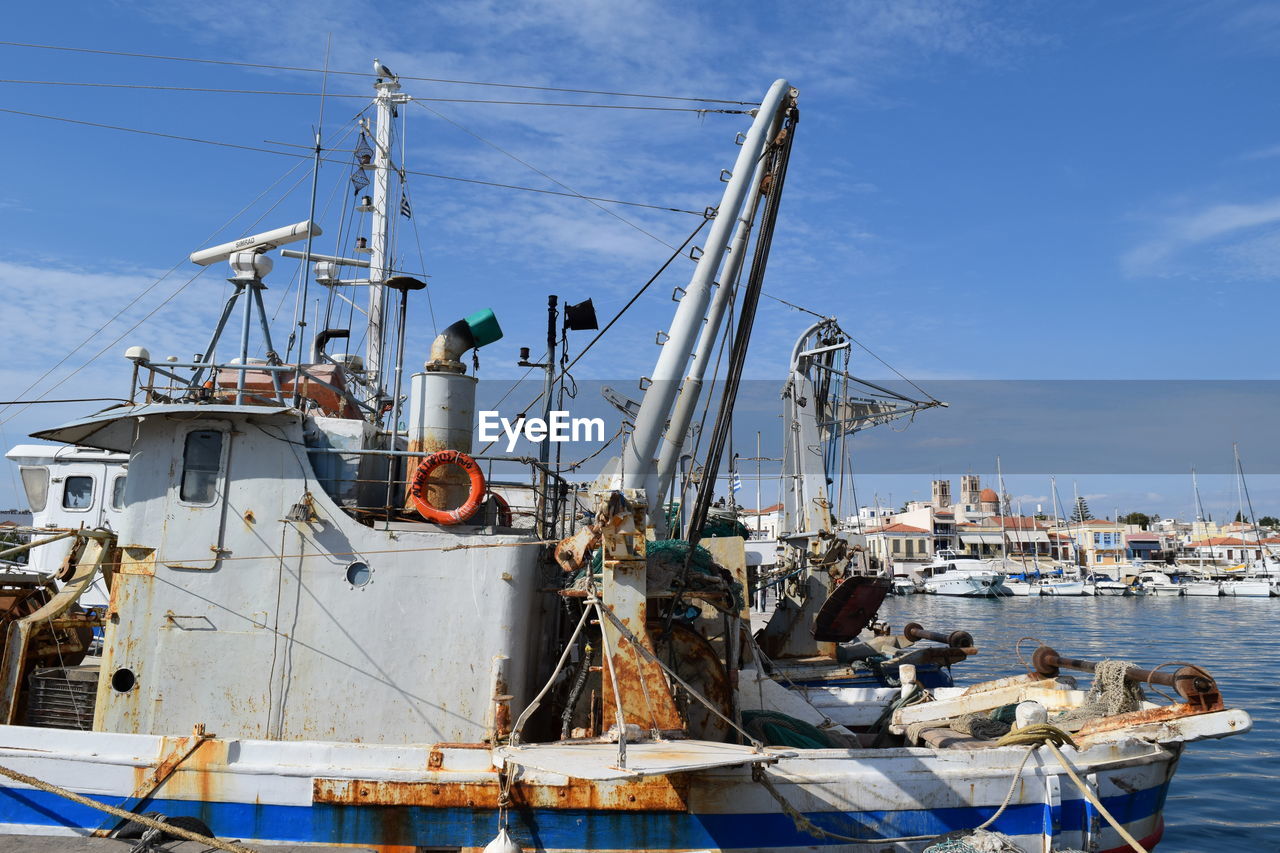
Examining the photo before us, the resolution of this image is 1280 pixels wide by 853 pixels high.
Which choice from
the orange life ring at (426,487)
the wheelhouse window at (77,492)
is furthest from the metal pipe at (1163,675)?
the wheelhouse window at (77,492)

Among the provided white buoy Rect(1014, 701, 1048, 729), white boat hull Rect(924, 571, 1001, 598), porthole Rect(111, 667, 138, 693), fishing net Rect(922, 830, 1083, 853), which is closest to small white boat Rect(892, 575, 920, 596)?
white boat hull Rect(924, 571, 1001, 598)

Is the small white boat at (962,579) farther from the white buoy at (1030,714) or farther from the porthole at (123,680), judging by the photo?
the porthole at (123,680)

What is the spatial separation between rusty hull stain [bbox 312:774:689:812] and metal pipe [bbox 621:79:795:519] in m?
2.92

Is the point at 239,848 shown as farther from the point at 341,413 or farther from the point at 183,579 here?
the point at 341,413

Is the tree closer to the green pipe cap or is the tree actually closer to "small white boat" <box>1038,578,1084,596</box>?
"small white boat" <box>1038,578,1084,596</box>

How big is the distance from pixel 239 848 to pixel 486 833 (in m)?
1.97

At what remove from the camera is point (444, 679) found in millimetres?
8555

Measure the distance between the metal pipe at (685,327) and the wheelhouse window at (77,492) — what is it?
1253cm

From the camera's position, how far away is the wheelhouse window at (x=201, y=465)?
912cm

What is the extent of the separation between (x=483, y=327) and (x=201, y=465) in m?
3.45

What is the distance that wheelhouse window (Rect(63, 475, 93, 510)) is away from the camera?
16562 mm

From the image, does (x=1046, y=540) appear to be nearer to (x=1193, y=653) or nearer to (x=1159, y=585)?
(x=1159, y=585)

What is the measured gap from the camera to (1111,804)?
8.20m

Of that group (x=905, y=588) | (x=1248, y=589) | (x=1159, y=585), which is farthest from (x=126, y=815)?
(x=1159, y=585)
